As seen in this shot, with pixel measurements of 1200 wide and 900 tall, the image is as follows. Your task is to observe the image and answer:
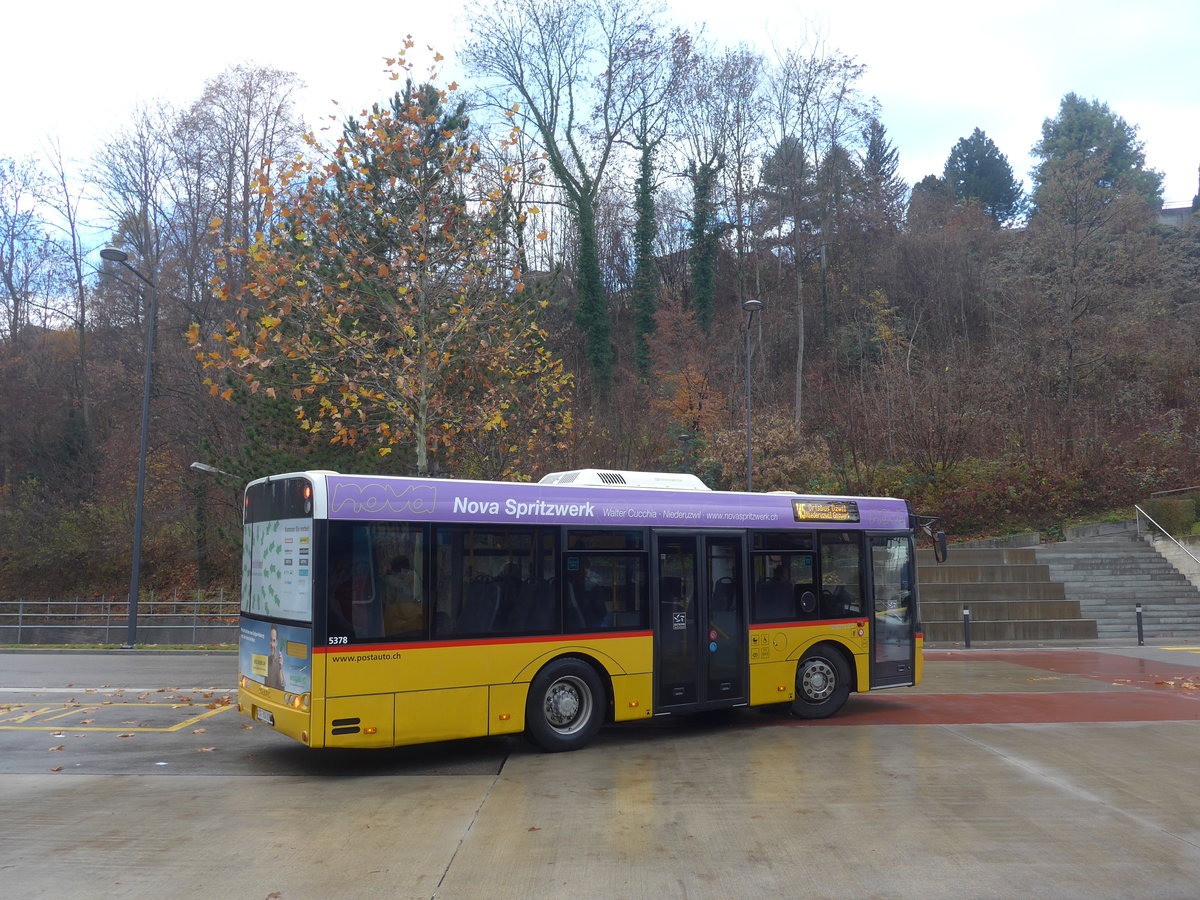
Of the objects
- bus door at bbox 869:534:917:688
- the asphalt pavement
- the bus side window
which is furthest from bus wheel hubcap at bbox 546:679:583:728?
bus door at bbox 869:534:917:688

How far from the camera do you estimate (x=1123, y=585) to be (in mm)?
25938

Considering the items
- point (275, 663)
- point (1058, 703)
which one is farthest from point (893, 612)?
point (275, 663)

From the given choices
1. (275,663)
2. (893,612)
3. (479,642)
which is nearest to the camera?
(275,663)

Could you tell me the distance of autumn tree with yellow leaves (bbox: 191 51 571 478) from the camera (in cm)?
1473

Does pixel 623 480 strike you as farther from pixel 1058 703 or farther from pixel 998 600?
Answer: pixel 998 600

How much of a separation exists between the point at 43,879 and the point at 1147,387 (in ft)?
132

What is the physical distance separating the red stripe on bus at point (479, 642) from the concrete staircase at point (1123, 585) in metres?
19.1

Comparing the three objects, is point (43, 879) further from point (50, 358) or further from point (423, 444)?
point (50, 358)

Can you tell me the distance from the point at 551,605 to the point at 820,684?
412cm

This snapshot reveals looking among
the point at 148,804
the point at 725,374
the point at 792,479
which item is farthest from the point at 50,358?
the point at 148,804

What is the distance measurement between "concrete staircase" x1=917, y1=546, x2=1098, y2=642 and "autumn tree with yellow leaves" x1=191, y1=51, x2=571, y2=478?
12874 millimetres

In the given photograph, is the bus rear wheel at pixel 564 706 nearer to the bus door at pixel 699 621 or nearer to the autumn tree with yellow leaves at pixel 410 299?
the bus door at pixel 699 621

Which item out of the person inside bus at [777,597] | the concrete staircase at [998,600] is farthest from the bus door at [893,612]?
the concrete staircase at [998,600]

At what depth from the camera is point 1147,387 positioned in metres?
36.2
